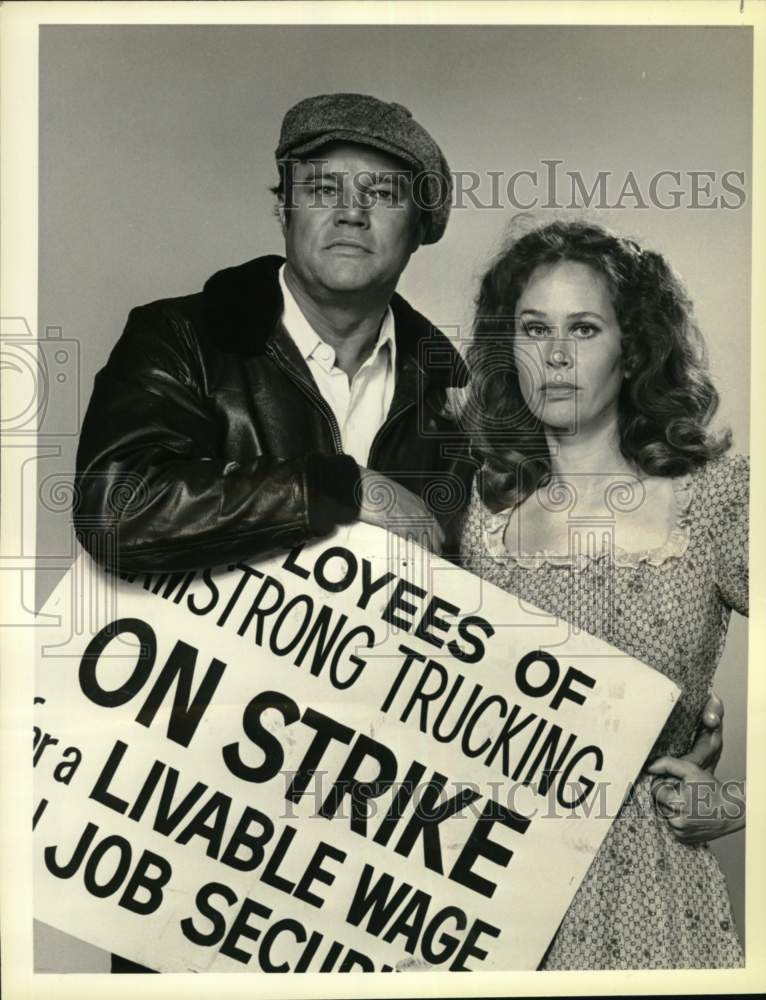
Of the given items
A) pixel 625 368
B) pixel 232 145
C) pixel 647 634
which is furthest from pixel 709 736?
pixel 232 145

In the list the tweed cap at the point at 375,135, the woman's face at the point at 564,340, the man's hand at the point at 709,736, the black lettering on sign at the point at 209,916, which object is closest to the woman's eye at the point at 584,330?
the woman's face at the point at 564,340

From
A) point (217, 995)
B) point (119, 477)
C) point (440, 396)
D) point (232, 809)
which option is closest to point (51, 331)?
point (119, 477)

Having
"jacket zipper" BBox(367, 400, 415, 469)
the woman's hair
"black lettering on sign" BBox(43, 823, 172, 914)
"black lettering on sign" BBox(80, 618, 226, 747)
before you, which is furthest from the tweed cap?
"black lettering on sign" BBox(43, 823, 172, 914)

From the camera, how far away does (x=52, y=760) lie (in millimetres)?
3336

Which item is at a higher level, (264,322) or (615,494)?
(264,322)

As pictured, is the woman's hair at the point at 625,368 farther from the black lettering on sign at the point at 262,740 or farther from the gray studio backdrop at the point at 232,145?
the black lettering on sign at the point at 262,740

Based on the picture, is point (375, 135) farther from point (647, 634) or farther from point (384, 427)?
point (647, 634)

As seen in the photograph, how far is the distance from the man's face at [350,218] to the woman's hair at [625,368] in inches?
10.2

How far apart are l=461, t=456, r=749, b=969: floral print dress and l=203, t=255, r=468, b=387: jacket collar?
36 centimetres

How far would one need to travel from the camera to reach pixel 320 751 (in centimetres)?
332

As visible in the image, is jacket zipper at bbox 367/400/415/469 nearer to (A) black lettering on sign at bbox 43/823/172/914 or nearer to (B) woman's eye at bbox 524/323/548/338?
(B) woman's eye at bbox 524/323/548/338

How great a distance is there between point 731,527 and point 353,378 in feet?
3.40

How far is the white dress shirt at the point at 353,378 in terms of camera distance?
333cm

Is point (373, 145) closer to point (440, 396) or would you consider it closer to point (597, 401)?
point (440, 396)
